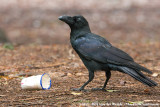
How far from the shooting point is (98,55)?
5.05m

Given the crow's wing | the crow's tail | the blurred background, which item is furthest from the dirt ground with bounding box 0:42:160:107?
the blurred background

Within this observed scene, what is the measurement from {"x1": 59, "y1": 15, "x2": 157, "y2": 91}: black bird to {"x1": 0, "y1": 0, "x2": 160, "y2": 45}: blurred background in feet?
23.7

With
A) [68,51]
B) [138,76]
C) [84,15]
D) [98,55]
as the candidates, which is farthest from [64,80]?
[84,15]

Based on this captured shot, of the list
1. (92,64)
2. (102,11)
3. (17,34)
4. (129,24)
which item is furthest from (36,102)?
(102,11)

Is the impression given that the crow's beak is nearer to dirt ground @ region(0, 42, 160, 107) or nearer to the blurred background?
dirt ground @ region(0, 42, 160, 107)

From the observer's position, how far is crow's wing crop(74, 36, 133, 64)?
4957mm

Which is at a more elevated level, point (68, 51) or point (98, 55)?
point (98, 55)

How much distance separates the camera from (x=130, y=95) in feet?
15.4

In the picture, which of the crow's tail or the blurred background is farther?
the blurred background

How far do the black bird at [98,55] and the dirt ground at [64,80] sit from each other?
328 mm

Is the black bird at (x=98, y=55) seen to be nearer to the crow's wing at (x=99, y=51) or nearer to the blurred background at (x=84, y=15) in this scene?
the crow's wing at (x=99, y=51)

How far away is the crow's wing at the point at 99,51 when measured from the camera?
496 cm

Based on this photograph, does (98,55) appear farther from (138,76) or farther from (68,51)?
(68,51)

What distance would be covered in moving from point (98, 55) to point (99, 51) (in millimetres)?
74
